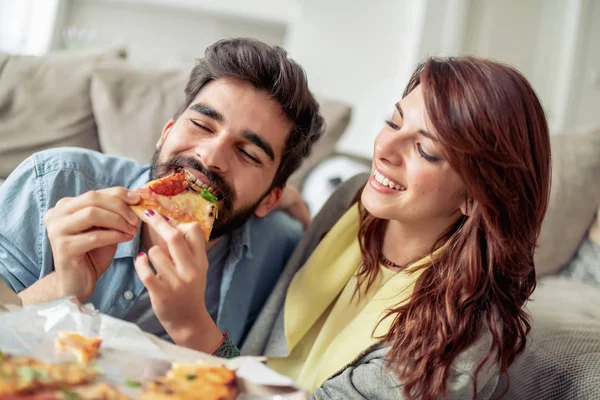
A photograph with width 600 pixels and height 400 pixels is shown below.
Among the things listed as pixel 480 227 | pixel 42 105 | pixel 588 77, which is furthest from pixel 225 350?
pixel 588 77

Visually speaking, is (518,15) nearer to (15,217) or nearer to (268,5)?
(268,5)

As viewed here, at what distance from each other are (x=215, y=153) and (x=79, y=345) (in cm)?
65

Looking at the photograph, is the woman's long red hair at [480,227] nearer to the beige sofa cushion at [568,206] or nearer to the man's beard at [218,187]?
the man's beard at [218,187]

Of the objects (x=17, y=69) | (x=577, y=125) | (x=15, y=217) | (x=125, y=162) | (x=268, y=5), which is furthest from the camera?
(x=577, y=125)

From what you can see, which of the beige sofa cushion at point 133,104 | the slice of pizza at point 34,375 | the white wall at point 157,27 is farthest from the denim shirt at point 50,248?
the white wall at point 157,27

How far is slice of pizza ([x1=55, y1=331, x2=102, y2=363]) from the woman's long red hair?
0.66m

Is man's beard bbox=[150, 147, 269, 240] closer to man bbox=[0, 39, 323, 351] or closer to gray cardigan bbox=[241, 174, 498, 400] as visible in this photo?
man bbox=[0, 39, 323, 351]

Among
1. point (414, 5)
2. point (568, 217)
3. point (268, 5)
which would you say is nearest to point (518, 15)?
point (414, 5)

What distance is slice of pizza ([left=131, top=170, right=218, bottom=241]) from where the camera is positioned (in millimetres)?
1183

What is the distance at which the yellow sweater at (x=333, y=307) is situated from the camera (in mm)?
1345

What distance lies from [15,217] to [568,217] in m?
1.92

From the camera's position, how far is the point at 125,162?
61.6 inches

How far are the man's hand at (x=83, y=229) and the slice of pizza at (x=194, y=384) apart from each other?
0.39 m

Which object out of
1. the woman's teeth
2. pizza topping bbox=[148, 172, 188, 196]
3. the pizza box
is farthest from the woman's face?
the pizza box
